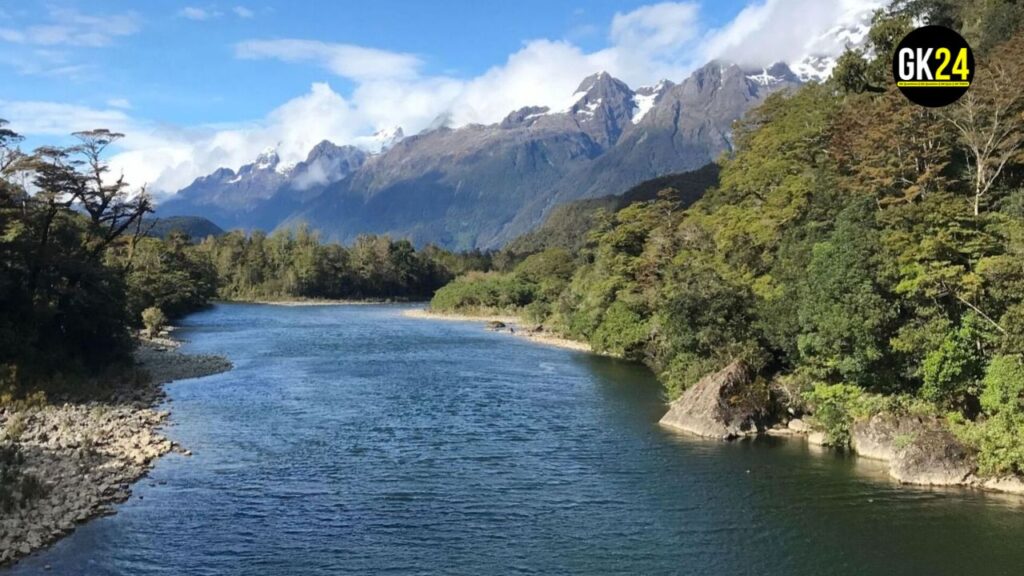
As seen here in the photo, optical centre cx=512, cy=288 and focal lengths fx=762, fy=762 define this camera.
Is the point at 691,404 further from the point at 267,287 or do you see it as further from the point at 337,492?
the point at 267,287

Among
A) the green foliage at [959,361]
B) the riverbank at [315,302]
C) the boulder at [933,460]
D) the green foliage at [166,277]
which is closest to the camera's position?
the boulder at [933,460]

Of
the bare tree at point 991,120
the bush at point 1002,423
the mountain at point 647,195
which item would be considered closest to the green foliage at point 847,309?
the bush at point 1002,423

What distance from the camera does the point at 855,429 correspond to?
93.0ft

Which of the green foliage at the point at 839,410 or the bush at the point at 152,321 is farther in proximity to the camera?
the bush at the point at 152,321

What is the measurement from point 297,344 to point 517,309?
44.6 meters

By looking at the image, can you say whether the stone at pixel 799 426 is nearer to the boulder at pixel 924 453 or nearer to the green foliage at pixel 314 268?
the boulder at pixel 924 453

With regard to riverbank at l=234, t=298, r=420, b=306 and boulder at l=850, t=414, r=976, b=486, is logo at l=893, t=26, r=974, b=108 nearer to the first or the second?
boulder at l=850, t=414, r=976, b=486

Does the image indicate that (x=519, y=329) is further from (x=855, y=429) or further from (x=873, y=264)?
(x=873, y=264)

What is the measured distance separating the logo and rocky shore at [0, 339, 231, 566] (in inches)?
958

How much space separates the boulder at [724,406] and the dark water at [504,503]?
1211mm

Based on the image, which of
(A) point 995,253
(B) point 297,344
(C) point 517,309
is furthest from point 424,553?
(C) point 517,309

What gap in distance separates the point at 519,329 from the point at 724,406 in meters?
52.9

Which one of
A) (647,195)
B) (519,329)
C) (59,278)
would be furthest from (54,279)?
(647,195)

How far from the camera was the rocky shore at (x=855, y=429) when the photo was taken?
79.9ft
